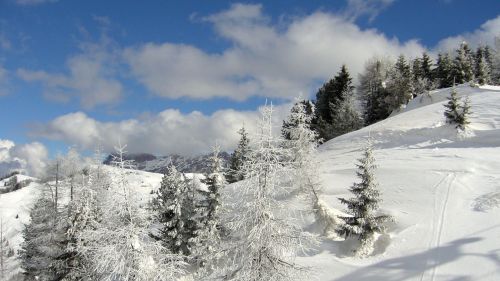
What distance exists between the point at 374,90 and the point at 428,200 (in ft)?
211

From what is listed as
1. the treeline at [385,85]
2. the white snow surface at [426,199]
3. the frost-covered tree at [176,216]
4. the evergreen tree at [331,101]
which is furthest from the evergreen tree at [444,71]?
the frost-covered tree at [176,216]

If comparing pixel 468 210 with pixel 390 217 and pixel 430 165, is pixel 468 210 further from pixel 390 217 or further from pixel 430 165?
pixel 430 165

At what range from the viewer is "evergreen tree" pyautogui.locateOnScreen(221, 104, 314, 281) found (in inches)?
631

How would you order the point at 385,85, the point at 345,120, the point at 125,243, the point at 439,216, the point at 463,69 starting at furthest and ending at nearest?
the point at 385,85, the point at 463,69, the point at 345,120, the point at 439,216, the point at 125,243

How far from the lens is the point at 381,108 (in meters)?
87.4

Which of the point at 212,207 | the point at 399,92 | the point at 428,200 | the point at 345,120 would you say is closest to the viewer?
the point at 212,207

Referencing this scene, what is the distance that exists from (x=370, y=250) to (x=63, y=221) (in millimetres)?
20854

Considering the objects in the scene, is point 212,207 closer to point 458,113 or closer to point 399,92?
point 458,113

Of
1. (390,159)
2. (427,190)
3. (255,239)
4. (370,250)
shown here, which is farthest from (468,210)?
(255,239)

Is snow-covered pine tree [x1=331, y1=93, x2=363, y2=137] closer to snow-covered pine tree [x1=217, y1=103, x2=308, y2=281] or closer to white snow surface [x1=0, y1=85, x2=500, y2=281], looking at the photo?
white snow surface [x1=0, y1=85, x2=500, y2=281]

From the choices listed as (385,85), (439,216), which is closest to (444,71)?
(385,85)

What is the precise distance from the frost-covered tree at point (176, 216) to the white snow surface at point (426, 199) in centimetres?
960

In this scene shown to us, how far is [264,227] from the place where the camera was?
1579 cm

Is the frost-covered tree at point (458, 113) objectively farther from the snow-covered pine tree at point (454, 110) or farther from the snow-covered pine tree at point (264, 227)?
the snow-covered pine tree at point (264, 227)
